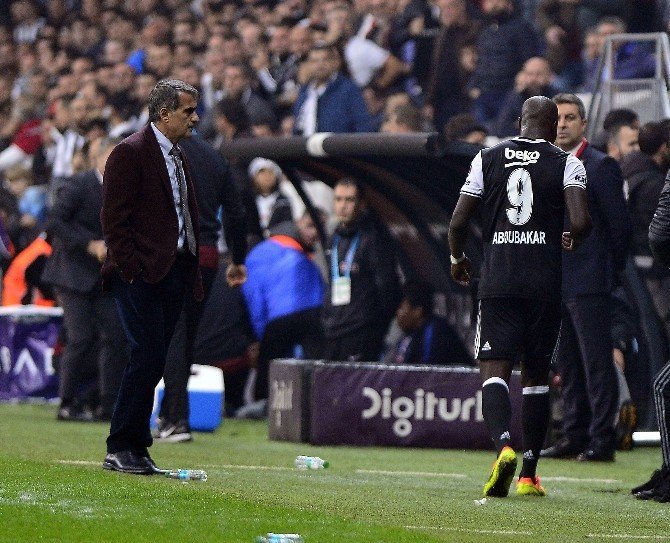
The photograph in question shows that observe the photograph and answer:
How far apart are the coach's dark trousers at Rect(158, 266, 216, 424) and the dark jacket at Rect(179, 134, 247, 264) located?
51 centimetres

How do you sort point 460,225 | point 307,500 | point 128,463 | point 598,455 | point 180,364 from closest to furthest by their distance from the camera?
1. point 307,500
2. point 460,225
3. point 128,463
4. point 598,455
5. point 180,364

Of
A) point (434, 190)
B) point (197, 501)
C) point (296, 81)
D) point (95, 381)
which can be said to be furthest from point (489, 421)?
point (296, 81)

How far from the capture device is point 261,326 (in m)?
15.4

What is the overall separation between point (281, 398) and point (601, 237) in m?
2.75

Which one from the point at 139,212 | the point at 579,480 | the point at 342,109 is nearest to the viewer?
the point at 139,212

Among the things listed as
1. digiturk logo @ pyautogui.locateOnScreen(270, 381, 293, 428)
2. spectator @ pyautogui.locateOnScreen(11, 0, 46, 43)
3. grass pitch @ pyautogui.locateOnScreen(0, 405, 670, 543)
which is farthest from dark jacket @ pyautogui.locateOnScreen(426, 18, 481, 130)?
spectator @ pyautogui.locateOnScreen(11, 0, 46, 43)

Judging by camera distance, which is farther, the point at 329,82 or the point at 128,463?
the point at 329,82

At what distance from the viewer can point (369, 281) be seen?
14477mm

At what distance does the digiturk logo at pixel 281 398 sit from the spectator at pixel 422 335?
1838 mm

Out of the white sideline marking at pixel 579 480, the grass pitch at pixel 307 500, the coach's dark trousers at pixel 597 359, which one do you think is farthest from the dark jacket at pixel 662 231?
the coach's dark trousers at pixel 597 359

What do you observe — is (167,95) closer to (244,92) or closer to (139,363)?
(139,363)

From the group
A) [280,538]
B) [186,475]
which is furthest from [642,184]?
[280,538]

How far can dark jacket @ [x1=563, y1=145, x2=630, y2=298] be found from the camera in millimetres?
10969

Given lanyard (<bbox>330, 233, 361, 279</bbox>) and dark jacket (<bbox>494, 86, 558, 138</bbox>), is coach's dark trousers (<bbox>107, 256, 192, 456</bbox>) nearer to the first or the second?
lanyard (<bbox>330, 233, 361, 279</bbox>)
